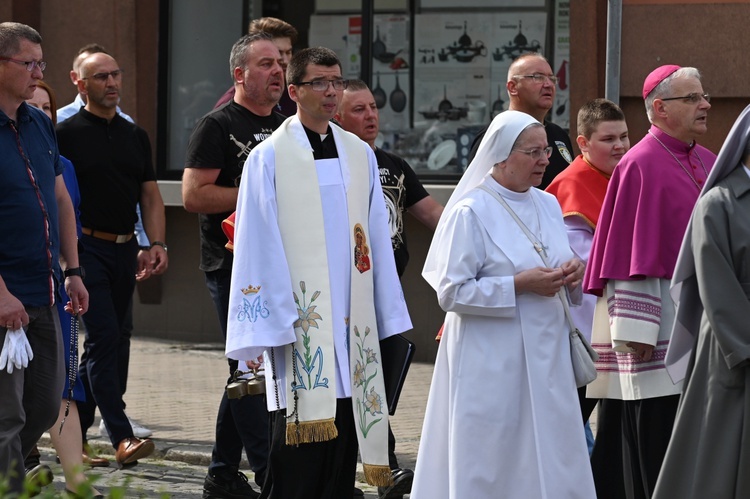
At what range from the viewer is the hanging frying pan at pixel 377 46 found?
1270cm

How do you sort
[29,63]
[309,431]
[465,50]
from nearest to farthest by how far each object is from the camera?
1. [309,431]
2. [29,63]
3. [465,50]

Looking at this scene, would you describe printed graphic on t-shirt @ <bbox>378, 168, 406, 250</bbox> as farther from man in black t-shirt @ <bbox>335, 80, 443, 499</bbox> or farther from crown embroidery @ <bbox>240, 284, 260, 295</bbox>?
crown embroidery @ <bbox>240, 284, 260, 295</bbox>

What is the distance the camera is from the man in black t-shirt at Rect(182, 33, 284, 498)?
716cm

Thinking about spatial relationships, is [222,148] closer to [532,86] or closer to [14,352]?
[532,86]

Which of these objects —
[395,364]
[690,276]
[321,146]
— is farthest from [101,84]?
[690,276]

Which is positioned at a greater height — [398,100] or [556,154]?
[398,100]

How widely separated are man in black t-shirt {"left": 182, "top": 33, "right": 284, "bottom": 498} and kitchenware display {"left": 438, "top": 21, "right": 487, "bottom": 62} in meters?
5.22

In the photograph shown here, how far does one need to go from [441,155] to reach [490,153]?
6568mm

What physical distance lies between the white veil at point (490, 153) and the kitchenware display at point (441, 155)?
645 centimetres

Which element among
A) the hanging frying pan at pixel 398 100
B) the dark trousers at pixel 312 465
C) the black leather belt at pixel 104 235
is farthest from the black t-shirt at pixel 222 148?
the hanging frying pan at pixel 398 100

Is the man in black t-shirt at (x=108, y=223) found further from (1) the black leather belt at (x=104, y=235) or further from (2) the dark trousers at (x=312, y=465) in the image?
(2) the dark trousers at (x=312, y=465)

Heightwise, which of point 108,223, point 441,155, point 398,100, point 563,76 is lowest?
point 108,223

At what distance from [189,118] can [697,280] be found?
28.6 feet

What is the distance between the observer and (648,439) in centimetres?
632
